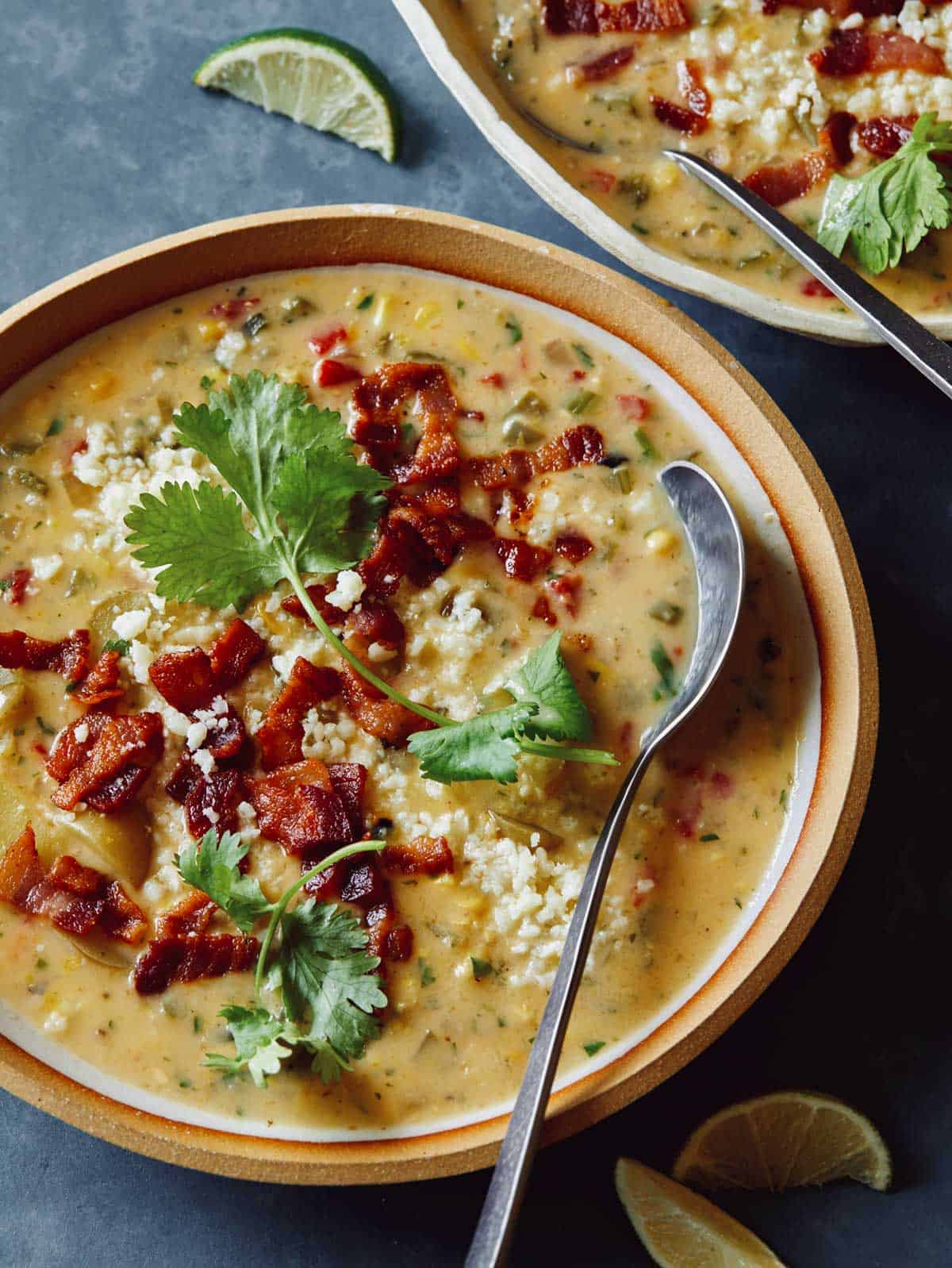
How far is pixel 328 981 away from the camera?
2.83m

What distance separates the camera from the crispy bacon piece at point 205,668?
2.98 m

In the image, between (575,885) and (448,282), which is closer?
(575,885)

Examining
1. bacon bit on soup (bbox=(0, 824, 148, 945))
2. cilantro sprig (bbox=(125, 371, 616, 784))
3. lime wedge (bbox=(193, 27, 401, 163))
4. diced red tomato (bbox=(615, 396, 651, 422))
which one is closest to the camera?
cilantro sprig (bbox=(125, 371, 616, 784))

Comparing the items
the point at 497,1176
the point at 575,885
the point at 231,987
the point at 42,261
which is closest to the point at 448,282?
the point at 42,261

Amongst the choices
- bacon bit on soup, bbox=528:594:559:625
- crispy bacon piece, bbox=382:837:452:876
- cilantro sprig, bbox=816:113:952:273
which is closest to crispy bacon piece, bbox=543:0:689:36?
cilantro sprig, bbox=816:113:952:273

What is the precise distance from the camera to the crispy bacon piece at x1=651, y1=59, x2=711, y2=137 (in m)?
3.44

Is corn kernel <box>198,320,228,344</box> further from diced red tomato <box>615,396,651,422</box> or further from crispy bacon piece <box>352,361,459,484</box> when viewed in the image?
diced red tomato <box>615,396,651,422</box>

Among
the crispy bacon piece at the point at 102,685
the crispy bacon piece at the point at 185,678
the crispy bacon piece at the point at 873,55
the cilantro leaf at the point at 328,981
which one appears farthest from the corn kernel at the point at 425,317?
the cilantro leaf at the point at 328,981

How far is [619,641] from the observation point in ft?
10.0

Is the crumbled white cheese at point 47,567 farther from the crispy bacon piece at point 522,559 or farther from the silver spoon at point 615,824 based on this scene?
the silver spoon at point 615,824

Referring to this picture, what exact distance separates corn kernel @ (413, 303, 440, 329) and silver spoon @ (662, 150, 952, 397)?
0.79 m

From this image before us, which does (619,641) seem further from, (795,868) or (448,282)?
(448,282)

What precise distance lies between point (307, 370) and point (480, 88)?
879 mm

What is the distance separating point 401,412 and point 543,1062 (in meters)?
1.52
